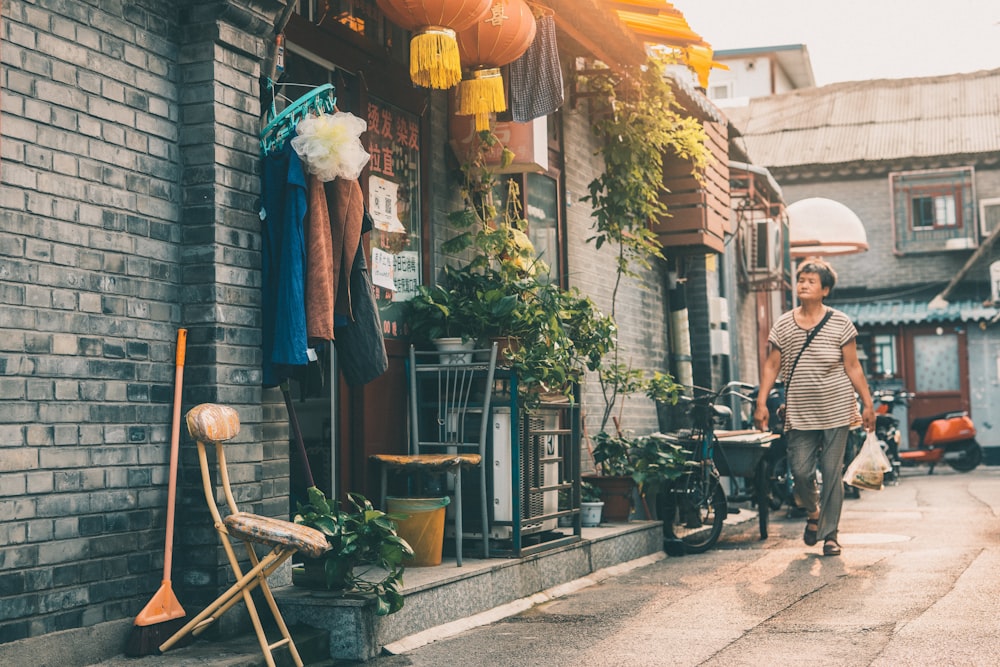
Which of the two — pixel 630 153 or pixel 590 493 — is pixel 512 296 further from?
pixel 630 153

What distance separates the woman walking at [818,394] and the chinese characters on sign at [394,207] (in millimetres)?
2823

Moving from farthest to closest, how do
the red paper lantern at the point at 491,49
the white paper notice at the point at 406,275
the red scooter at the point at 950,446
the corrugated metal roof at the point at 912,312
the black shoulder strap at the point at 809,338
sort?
the corrugated metal roof at the point at 912,312 < the red scooter at the point at 950,446 < the black shoulder strap at the point at 809,338 < the white paper notice at the point at 406,275 < the red paper lantern at the point at 491,49

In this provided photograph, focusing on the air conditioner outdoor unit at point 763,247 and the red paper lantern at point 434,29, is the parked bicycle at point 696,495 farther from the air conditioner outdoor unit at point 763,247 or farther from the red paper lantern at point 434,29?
the air conditioner outdoor unit at point 763,247

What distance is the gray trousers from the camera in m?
8.46

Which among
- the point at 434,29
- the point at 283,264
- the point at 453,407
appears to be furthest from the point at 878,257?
the point at 283,264

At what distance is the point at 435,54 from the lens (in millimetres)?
6496

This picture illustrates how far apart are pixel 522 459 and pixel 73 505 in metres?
3.14

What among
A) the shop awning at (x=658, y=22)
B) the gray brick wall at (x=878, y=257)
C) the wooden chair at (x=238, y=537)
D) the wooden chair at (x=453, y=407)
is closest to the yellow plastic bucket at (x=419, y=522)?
the wooden chair at (x=453, y=407)

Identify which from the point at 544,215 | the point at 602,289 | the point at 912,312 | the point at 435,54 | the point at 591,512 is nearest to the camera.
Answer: the point at 435,54

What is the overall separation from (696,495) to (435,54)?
421 centimetres

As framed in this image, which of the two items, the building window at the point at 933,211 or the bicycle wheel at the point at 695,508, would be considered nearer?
the bicycle wheel at the point at 695,508

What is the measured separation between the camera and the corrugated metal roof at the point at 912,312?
27.3 m

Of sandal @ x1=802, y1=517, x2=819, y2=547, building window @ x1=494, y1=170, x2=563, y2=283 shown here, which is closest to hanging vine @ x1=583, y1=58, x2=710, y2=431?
building window @ x1=494, y1=170, x2=563, y2=283

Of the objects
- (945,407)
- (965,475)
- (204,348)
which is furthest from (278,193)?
(945,407)
